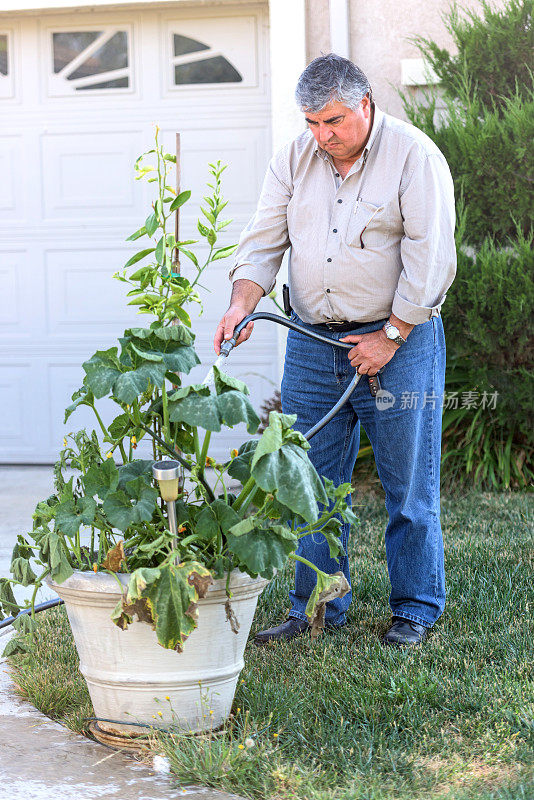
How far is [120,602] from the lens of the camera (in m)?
2.20

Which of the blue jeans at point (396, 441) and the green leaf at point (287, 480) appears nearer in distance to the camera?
the green leaf at point (287, 480)

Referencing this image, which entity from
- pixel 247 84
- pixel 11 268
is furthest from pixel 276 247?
pixel 11 268

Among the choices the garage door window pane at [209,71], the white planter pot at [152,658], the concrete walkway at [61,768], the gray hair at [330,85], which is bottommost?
the concrete walkway at [61,768]

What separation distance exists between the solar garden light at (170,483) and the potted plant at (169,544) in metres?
0.05

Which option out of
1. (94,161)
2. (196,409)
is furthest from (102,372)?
(94,161)

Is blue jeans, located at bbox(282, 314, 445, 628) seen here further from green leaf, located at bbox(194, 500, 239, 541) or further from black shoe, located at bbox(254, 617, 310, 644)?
green leaf, located at bbox(194, 500, 239, 541)

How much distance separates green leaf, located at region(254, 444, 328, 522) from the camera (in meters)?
2.18

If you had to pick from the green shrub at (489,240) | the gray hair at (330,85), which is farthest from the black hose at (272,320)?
the green shrub at (489,240)

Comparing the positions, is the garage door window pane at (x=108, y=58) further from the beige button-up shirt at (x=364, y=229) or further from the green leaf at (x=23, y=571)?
the green leaf at (x=23, y=571)

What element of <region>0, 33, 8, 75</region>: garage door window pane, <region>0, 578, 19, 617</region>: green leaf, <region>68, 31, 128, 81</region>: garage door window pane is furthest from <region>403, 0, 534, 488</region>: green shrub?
<region>0, 578, 19, 617</region>: green leaf

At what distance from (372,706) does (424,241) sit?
4.21 ft

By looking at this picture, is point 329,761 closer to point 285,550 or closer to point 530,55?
point 285,550

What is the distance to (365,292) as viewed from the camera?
292 cm

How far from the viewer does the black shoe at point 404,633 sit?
297 centimetres
